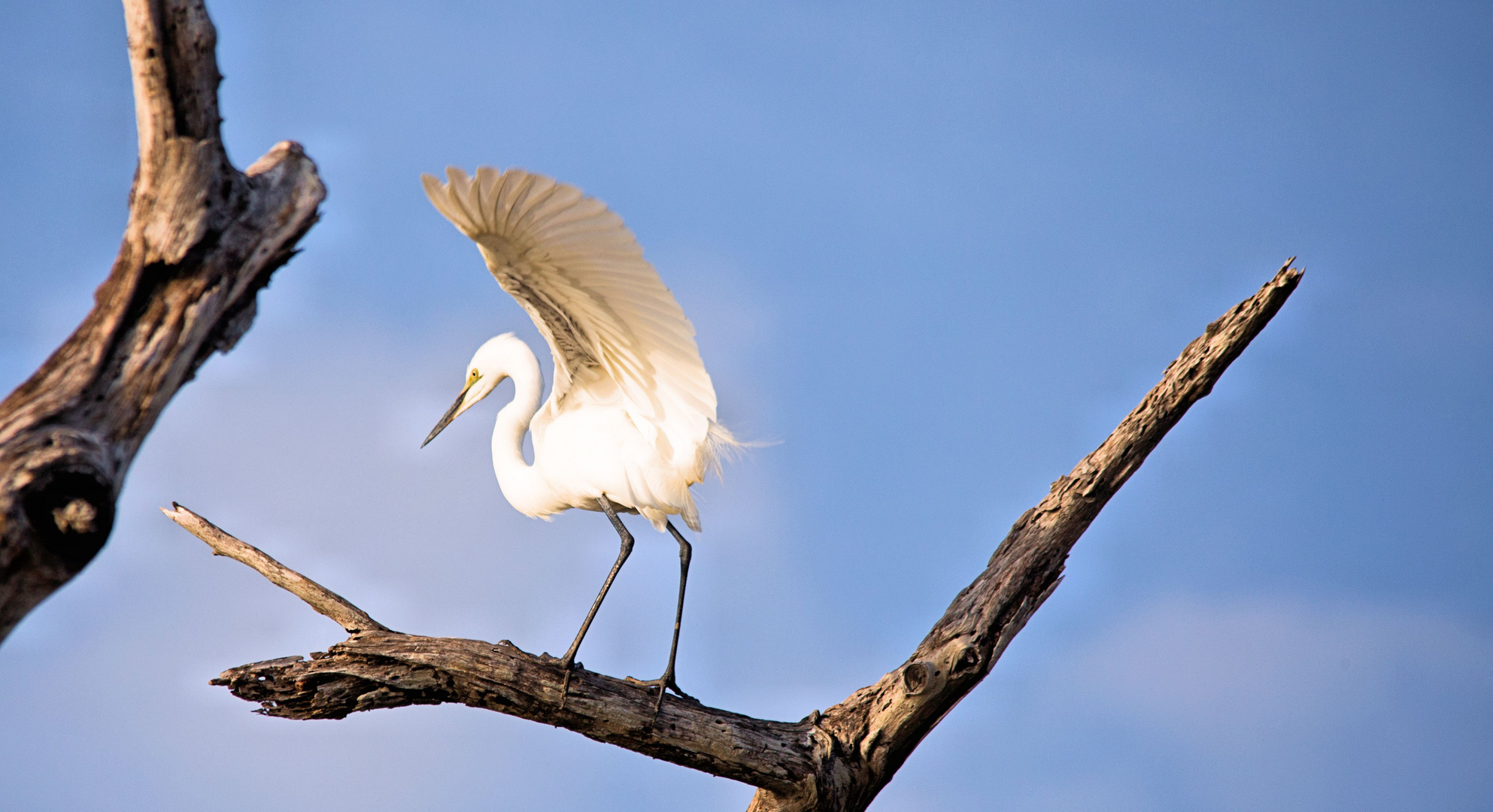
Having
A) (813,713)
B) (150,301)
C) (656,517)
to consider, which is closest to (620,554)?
(656,517)

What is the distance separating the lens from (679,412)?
17.3ft

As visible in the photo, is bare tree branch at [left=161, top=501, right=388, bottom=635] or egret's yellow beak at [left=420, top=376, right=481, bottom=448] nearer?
bare tree branch at [left=161, top=501, right=388, bottom=635]

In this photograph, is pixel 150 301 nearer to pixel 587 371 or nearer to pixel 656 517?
pixel 587 371

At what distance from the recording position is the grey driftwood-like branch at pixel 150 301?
2594mm

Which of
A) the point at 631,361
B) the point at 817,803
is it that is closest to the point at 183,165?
the point at 631,361

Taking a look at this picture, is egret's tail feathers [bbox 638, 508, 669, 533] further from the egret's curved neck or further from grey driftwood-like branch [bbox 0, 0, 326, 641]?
grey driftwood-like branch [bbox 0, 0, 326, 641]

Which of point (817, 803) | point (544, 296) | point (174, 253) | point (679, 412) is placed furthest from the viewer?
point (679, 412)

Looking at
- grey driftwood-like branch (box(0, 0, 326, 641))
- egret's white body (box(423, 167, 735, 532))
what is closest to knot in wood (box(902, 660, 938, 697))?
egret's white body (box(423, 167, 735, 532))

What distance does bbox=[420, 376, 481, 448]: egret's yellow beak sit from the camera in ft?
20.8

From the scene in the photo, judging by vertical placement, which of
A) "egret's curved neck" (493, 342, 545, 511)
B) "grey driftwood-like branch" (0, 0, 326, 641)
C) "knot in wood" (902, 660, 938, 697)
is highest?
"egret's curved neck" (493, 342, 545, 511)

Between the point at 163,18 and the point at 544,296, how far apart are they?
7.14 feet

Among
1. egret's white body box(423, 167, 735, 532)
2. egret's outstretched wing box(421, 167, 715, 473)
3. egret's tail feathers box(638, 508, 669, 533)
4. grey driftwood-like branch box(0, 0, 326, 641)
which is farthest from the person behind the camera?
egret's tail feathers box(638, 508, 669, 533)

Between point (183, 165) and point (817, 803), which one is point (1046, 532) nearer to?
point (817, 803)

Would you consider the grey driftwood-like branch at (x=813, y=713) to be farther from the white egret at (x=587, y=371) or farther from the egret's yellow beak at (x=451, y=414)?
the egret's yellow beak at (x=451, y=414)
